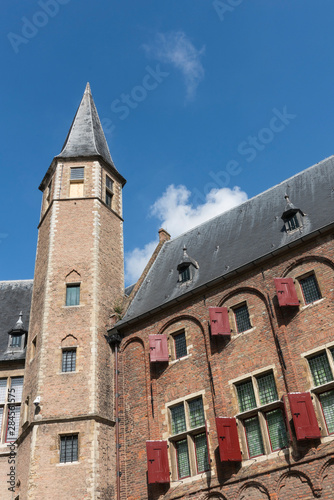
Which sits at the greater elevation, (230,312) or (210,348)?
(230,312)

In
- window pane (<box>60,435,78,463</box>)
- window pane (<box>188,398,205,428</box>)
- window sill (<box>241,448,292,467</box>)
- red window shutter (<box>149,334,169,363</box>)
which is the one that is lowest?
window sill (<box>241,448,292,467</box>)

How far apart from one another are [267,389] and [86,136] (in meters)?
17.6

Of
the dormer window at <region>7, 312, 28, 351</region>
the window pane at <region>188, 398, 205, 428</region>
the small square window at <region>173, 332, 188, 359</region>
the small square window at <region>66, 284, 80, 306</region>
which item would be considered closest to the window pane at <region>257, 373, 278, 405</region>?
the window pane at <region>188, 398, 205, 428</region>

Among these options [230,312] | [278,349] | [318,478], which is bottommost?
[318,478]

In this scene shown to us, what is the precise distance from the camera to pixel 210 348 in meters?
17.1

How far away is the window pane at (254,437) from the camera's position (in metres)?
14.8

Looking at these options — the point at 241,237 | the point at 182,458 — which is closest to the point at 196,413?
the point at 182,458

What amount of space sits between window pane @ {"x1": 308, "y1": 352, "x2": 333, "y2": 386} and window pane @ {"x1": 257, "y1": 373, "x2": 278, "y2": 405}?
1262 mm

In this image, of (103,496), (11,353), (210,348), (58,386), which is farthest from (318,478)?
(11,353)

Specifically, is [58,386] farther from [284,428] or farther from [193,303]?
[284,428]

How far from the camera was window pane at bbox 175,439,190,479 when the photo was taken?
52.5 ft

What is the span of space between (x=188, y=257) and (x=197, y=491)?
894 centimetres

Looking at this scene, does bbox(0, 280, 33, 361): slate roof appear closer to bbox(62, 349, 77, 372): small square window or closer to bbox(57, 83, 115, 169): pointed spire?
bbox(62, 349, 77, 372): small square window

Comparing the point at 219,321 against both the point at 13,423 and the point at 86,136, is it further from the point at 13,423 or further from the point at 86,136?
the point at 86,136
